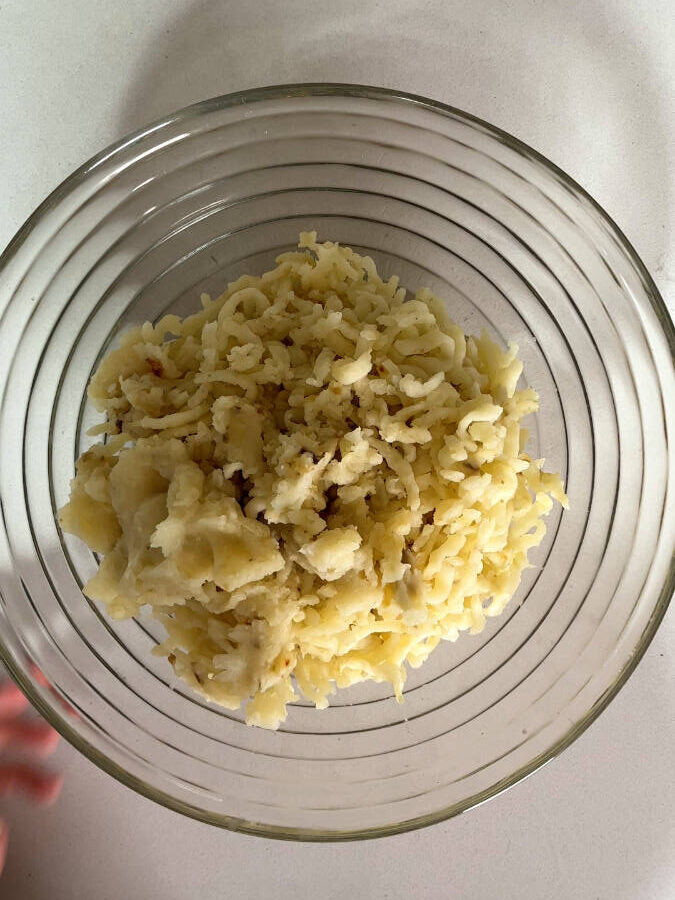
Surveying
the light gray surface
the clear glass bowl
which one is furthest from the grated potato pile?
the light gray surface

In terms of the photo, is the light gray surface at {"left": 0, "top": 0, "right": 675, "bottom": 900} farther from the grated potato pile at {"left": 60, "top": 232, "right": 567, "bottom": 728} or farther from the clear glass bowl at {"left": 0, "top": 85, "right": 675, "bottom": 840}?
the grated potato pile at {"left": 60, "top": 232, "right": 567, "bottom": 728}

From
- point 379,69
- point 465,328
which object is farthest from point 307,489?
point 379,69

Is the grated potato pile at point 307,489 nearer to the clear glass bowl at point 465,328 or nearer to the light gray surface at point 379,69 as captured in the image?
the clear glass bowl at point 465,328

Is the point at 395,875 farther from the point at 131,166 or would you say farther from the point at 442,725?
the point at 131,166

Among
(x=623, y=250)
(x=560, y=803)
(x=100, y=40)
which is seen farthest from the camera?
(x=560, y=803)

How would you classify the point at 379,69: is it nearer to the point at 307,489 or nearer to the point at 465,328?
the point at 465,328

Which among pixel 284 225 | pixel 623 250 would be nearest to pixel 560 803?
pixel 623 250
